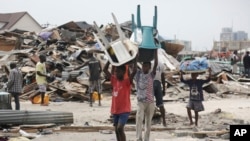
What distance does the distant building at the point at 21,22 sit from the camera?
199 ft

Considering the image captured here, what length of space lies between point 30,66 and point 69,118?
10434 mm

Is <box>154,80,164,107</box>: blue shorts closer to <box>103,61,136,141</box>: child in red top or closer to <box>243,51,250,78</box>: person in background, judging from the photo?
<box>103,61,136,141</box>: child in red top

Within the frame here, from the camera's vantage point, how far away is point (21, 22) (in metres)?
61.2

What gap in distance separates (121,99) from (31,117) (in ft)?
11.0

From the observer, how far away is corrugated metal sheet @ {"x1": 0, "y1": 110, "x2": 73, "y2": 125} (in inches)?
383

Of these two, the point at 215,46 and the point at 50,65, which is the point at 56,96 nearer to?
the point at 50,65

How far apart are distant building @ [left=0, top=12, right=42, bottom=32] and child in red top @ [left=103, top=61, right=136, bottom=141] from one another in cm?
5430

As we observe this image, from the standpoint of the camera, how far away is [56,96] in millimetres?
17516

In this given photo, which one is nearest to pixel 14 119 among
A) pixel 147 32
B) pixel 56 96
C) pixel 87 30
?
pixel 147 32

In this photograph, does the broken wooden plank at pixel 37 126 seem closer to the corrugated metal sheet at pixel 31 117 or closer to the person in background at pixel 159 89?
the corrugated metal sheet at pixel 31 117

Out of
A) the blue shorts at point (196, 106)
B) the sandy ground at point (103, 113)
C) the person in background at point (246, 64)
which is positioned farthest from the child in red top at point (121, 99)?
the person in background at point (246, 64)

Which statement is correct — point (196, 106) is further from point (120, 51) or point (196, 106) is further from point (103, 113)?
point (120, 51)

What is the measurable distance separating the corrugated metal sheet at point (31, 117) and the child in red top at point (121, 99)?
3187 mm

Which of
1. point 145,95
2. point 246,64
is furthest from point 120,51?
point 246,64
